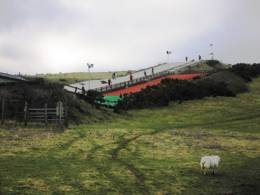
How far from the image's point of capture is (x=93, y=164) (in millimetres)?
Result: 25781

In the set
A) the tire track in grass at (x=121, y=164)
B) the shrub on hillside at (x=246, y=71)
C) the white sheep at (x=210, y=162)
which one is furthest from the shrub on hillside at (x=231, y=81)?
the white sheep at (x=210, y=162)

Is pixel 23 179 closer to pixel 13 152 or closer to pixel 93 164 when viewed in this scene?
pixel 93 164

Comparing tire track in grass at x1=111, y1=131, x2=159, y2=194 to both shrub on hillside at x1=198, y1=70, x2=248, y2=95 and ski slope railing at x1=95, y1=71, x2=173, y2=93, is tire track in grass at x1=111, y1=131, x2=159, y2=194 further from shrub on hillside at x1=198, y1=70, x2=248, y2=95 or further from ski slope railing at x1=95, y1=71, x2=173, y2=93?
ski slope railing at x1=95, y1=71, x2=173, y2=93

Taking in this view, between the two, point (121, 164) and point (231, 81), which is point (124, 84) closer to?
point (231, 81)

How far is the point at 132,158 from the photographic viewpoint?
93.0 ft

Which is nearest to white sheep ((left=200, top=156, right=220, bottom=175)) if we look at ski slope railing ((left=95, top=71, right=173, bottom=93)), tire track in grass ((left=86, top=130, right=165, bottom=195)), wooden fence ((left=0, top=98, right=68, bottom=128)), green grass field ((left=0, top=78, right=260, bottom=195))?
green grass field ((left=0, top=78, right=260, bottom=195))

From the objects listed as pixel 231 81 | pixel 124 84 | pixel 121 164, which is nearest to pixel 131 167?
pixel 121 164

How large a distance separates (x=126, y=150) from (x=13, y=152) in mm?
7759

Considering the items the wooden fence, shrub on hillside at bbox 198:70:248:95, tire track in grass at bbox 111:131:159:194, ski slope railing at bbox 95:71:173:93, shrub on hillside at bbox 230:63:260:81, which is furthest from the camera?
shrub on hillside at bbox 230:63:260:81

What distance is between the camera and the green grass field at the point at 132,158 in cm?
2044

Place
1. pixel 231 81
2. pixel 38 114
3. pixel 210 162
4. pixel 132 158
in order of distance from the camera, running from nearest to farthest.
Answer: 1. pixel 210 162
2. pixel 132 158
3. pixel 38 114
4. pixel 231 81

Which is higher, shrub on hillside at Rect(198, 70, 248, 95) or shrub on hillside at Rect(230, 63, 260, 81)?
shrub on hillside at Rect(230, 63, 260, 81)

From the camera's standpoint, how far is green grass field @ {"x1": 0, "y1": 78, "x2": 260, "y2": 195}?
20.4 m

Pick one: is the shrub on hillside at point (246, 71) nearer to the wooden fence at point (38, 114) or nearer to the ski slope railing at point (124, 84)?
the ski slope railing at point (124, 84)
